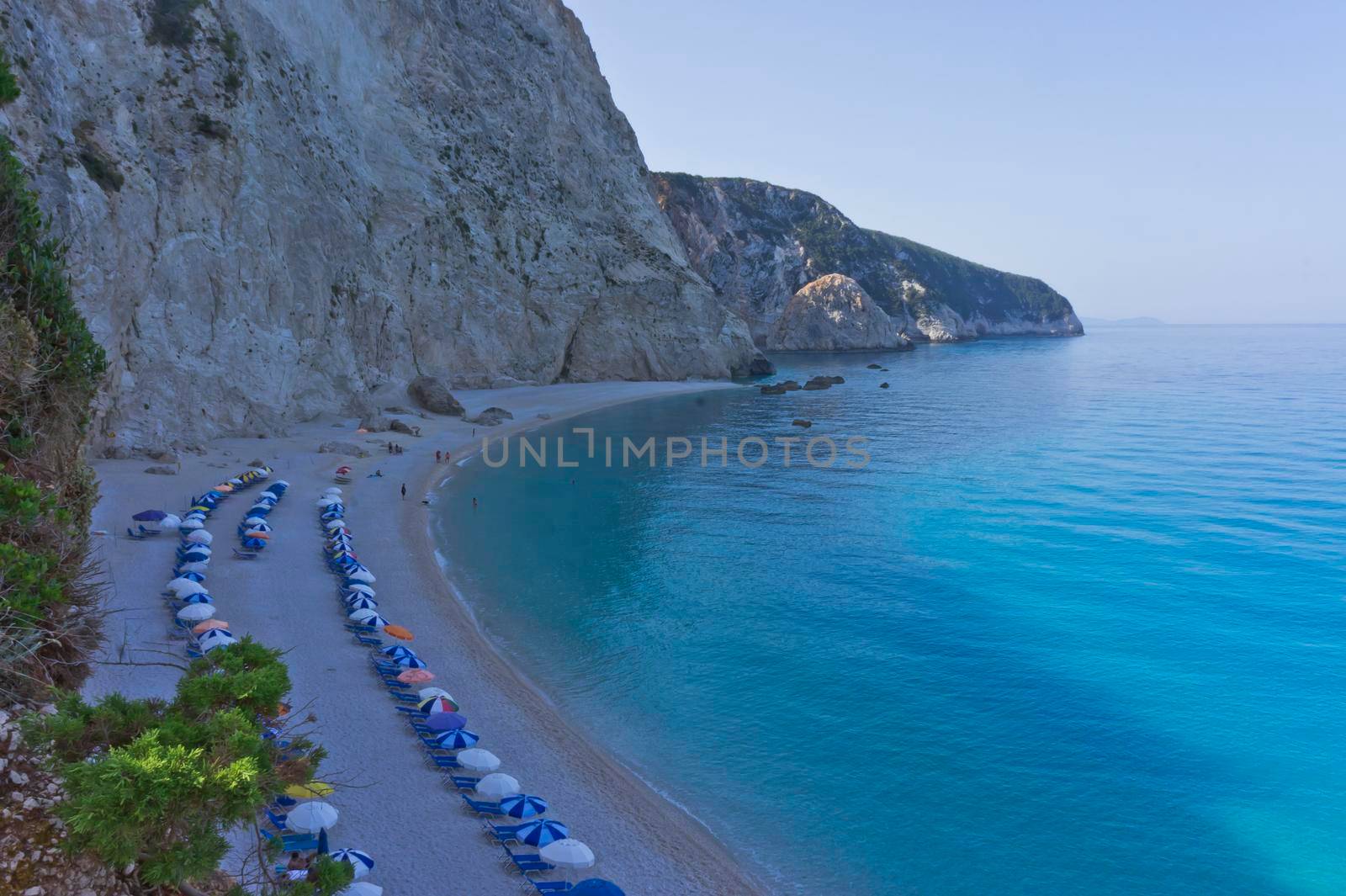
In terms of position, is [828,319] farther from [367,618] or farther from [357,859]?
[357,859]

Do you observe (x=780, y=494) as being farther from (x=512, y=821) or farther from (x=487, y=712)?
(x=512, y=821)

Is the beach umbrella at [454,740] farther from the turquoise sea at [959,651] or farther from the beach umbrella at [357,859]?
the beach umbrella at [357,859]

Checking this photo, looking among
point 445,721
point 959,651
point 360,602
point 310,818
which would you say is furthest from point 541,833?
point 959,651

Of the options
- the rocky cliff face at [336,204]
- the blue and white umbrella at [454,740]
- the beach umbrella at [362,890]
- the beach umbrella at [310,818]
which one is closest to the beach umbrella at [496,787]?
the blue and white umbrella at [454,740]

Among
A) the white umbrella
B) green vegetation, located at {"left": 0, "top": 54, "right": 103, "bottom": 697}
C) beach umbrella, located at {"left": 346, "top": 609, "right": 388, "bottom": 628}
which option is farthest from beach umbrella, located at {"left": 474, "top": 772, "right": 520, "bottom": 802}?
beach umbrella, located at {"left": 346, "top": 609, "right": 388, "bottom": 628}

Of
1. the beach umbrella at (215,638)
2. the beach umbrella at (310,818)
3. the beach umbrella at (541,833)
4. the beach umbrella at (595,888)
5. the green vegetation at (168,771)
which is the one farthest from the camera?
the beach umbrella at (215,638)

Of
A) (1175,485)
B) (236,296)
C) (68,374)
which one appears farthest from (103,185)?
(1175,485)
